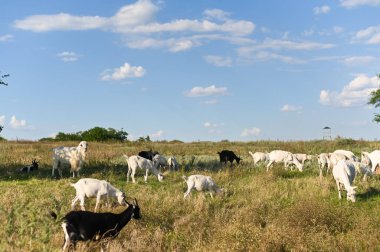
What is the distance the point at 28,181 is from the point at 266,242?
41.5ft

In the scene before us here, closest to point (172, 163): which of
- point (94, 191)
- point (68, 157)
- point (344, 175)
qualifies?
point (68, 157)

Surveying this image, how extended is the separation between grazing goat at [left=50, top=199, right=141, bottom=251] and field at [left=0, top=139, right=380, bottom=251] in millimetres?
209

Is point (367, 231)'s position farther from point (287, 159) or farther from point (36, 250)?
point (287, 159)

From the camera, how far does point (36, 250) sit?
887 centimetres

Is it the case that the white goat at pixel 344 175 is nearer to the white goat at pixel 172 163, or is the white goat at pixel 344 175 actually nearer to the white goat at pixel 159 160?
the white goat at pixel 172 163

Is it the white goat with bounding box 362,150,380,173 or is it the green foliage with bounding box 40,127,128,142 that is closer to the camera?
the white goat with bounding box 362,150,380,173

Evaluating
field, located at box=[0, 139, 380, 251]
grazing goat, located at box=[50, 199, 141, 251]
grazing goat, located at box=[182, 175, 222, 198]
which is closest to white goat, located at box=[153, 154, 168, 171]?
field, located at box=[0, 139, 380, 251]

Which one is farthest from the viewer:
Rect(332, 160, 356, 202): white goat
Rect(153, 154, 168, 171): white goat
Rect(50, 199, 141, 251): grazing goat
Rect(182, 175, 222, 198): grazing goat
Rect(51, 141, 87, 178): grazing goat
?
Rect(153, 154, 168, 171): white goat

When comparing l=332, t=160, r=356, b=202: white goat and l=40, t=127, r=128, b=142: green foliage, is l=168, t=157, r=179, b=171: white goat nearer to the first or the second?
l=332, t=160, r=356, b=202: white goat

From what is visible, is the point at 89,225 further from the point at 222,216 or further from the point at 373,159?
the point at 373,159

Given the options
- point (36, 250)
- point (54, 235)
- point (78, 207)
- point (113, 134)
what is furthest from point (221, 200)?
point (113, 134)

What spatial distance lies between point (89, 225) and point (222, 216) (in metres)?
4.43

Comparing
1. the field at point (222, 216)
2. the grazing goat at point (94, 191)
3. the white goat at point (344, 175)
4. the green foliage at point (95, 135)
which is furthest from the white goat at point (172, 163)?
the green foliage at point (95, 135)

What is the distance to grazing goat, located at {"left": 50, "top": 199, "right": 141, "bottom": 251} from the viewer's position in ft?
29.8
